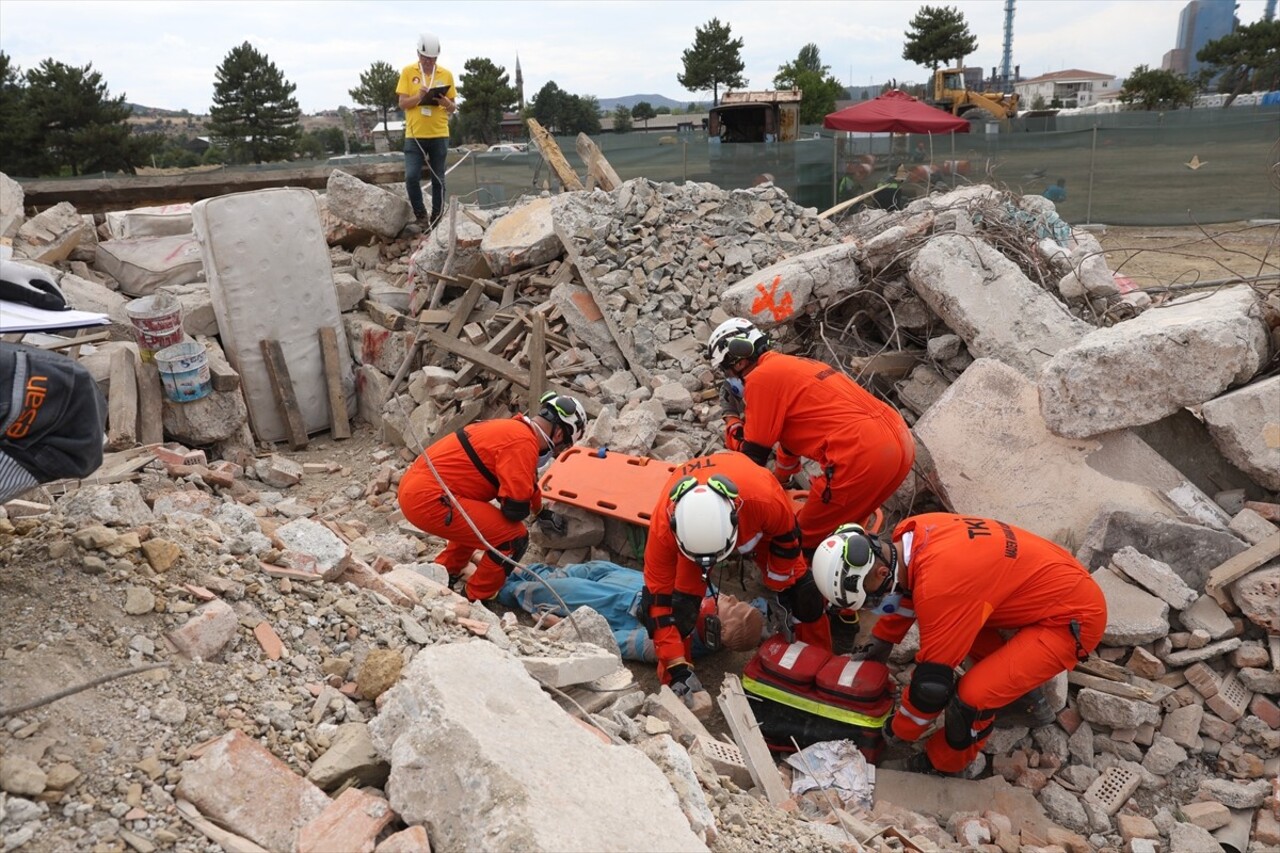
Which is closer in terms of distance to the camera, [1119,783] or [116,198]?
[1119,783]

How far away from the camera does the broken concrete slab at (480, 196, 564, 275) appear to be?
8.70 m

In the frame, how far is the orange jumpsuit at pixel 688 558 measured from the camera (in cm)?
482

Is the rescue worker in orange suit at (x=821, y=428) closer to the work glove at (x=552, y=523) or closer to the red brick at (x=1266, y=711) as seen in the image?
the work glove at (x=552, y=523)

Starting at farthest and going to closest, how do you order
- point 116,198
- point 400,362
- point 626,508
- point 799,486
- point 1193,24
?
1. point 1193,24
2. point 116,198
3. point 400,362
4. point 799,486
5. point 626,508

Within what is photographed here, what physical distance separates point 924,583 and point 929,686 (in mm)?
488

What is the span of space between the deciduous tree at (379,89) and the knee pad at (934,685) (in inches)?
1590

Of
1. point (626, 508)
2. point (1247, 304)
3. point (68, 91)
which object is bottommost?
point (626, 508)

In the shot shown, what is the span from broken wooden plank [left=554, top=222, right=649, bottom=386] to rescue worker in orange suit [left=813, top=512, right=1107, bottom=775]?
3.65m

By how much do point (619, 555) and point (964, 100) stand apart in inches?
957

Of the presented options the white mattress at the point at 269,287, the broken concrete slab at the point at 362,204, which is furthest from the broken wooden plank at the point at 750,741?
the broken concrete slab at the point at 362,204

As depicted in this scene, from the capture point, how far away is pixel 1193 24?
364 feet

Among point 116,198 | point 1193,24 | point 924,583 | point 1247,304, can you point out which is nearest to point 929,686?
point 924,583

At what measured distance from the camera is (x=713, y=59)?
43375 mm

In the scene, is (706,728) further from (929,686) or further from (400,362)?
(400,362)
